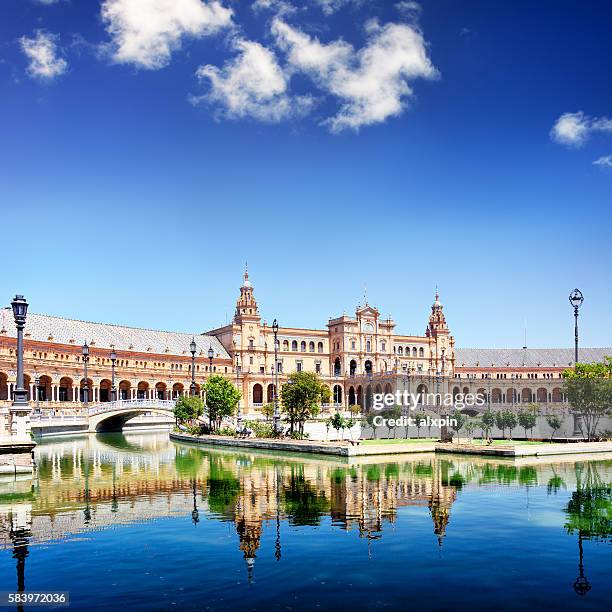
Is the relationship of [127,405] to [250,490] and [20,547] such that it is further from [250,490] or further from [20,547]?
[20,547]

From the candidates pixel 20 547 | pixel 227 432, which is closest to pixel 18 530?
pixel 20 547

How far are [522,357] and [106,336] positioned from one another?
253ft

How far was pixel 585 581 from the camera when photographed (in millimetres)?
14508

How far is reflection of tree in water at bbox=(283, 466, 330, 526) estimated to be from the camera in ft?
68.9

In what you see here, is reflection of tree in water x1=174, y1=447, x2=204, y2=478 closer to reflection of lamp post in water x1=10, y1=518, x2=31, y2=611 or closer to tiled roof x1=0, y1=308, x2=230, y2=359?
reflection of lamp post in water x1=10, y1=518, x2=31, y2=611

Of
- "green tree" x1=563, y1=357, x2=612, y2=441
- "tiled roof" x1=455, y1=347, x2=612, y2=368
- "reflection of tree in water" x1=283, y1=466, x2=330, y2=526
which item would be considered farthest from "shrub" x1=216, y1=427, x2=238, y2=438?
"tiled roof" x1=455, y1=347, x2=612, y2=368

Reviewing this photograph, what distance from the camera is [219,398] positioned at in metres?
60.2

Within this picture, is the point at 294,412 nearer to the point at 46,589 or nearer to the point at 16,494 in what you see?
the point at 16,494

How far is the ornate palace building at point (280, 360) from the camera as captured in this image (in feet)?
302

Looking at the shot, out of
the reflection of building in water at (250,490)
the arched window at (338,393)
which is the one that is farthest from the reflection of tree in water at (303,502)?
the arched window at (338,393)

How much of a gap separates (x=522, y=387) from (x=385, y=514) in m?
108

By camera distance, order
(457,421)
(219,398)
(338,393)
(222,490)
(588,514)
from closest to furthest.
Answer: (588,514)
(222,490)
(219,398)
(457,421)
(338,393)

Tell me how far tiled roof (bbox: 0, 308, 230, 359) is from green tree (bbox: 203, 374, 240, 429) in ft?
113

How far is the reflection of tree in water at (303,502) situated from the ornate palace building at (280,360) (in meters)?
61.9
